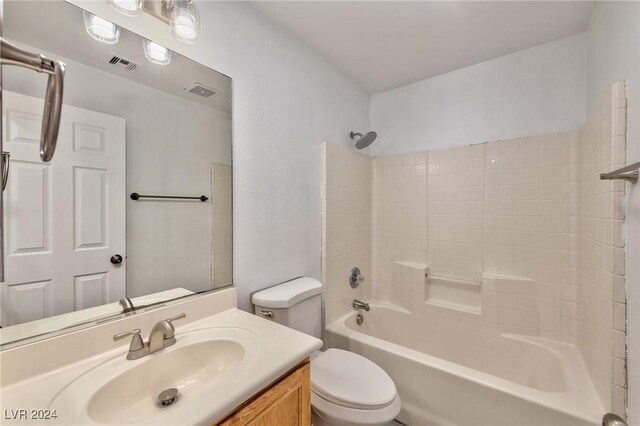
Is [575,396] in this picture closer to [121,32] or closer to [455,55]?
[455,55]

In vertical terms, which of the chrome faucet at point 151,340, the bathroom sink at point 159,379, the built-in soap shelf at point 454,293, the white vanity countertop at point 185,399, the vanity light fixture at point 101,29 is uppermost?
the vanity light fixture at point 101,29

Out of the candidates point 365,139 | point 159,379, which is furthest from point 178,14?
point 365,139

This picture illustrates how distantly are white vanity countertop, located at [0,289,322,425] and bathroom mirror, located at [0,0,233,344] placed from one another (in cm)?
12

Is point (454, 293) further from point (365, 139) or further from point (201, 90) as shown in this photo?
point (201, 90)

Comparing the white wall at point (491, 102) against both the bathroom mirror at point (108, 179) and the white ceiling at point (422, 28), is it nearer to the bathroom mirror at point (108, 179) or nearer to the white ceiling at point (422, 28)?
the white ceiling at point (422, 28)

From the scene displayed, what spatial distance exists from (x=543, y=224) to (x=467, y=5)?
141cm

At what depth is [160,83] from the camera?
1068mm

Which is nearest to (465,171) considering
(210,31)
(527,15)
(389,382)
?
(527,15)

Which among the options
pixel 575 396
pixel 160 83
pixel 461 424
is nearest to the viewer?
pixel 160 83

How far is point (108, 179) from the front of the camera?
0.91m

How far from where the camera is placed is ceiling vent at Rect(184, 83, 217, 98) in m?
1.17

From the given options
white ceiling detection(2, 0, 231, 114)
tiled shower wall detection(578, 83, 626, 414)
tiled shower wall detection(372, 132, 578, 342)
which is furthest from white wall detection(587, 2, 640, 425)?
white ceiling detection(2, 0, 231, 114)

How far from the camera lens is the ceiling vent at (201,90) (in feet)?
3.83

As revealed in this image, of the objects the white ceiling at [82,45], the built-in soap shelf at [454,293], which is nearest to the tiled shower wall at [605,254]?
the built-in soap shelf at [454,293]
